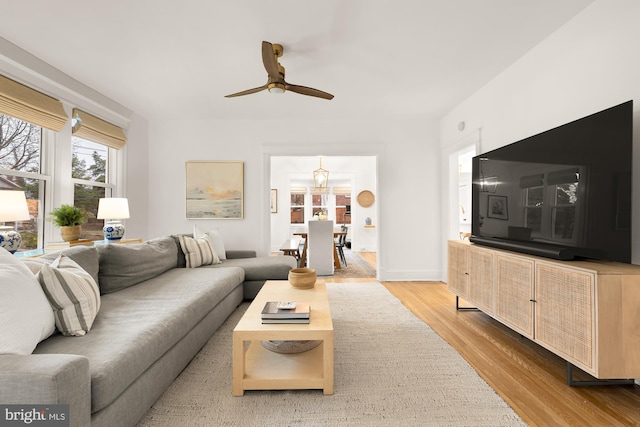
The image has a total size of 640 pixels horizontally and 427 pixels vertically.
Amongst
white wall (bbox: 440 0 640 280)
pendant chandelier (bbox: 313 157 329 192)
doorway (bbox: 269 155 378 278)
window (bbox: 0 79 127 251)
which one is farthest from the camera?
doorway (bbox: 269 155 378 278)

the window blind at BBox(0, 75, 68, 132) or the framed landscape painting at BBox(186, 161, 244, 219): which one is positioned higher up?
the window blind at BBox(0, 75, 68, 132)

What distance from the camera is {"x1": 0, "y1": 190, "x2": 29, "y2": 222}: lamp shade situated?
2141 mm

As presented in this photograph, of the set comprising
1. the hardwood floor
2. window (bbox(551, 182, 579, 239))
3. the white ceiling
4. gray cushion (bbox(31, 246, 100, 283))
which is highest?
the white ceiling

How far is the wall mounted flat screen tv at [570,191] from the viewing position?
68.4 inches

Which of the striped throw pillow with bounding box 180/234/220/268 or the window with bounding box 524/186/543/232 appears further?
the striped throw pillow with bounding box 180/234/220/268

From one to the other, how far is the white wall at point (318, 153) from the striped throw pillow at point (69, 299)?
3117mm

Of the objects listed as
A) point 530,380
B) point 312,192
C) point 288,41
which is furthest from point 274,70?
point 312,192

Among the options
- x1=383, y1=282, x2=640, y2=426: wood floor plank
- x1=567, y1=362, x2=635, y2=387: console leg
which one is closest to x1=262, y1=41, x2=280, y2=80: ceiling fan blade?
x1=383, y1=282, x2=640, y2=426: wood floor plank

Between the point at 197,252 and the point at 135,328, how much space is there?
76.8 inches

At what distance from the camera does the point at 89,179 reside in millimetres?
3807

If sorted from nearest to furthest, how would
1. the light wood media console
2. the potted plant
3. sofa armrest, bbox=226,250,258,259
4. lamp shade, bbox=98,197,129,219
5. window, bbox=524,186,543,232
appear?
1. the light wood media console
2. window, bbox=524,186,543,232
3. the potted plant
4. lamp shade, bbox=98,197,129,219
5. sofa armrest, bbox=226,250,258,259

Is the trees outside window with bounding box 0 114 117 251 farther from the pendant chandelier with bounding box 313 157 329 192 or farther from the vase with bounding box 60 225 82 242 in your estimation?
the pendant chandelier with bounding box 313 157 329 192

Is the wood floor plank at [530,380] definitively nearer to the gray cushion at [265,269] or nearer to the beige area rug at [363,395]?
the beige area rug at [363,395]

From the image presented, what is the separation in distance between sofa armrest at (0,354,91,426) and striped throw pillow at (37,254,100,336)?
438 mm
